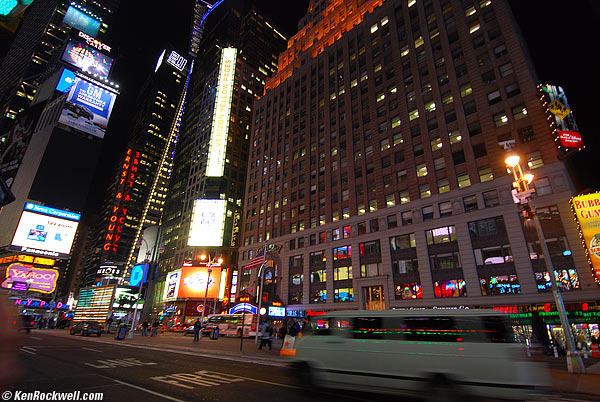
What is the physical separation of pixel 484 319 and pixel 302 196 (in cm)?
5189

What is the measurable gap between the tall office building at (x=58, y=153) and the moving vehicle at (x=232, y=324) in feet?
93.9

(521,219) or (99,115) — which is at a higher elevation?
(99,115)

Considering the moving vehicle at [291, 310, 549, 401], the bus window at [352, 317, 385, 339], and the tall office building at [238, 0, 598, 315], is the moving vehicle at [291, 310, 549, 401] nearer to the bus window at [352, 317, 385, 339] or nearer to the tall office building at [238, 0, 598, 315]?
the bus window at [352, 317, 385, 339]

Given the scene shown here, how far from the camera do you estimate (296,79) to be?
72688 millimetres

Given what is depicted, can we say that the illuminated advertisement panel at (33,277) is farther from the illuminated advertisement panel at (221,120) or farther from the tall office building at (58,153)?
the illuminated advertisement panel at (221,120)

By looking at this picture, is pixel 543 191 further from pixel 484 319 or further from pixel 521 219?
pixel 484 319

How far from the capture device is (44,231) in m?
51.4

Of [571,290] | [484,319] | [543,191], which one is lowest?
[484,319]

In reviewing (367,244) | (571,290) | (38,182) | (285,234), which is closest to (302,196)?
(285,234)

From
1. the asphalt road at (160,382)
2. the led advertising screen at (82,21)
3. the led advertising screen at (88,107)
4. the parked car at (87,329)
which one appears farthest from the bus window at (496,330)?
the led advertising screen at (82,21)

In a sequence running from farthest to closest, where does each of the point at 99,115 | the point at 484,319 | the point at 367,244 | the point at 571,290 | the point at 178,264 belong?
the point at 178,264, the point at 99,115, the point at 367,244, the point at 571,290, the point at 484,319

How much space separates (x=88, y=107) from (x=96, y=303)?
74579mm

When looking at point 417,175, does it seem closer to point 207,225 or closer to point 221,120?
point 207,225

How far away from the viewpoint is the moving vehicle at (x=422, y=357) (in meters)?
7.26
